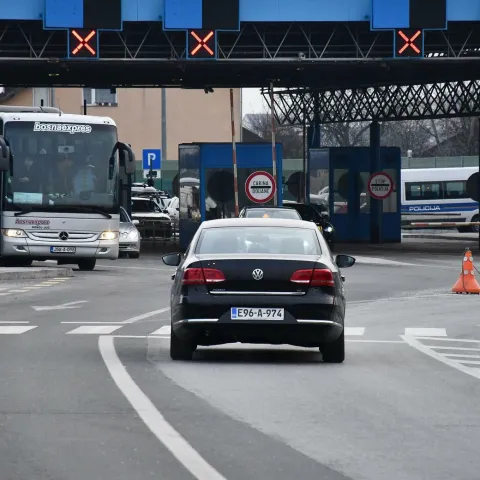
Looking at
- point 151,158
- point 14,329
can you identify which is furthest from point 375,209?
point 14,329

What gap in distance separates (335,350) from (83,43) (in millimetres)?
24807

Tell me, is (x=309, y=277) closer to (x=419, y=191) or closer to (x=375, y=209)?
(x=375, y=209)

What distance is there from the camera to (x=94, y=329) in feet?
63.3

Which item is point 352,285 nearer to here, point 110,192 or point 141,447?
point 110,192

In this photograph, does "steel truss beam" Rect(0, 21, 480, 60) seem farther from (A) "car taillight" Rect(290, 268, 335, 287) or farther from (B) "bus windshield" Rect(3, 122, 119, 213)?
(A) "car taillight" Rect(290, 268, 335, 287)

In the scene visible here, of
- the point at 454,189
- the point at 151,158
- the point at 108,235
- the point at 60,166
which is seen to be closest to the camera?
the point at 60,166

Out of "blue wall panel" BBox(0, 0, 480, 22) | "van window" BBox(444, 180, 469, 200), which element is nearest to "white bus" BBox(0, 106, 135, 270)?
"blue wall panel" BBox(0, 0, 480, 22)

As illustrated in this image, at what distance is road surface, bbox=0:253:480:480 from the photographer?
28.5 feet

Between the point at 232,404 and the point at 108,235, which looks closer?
the point at 232,404

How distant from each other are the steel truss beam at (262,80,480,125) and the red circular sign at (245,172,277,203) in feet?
42.4

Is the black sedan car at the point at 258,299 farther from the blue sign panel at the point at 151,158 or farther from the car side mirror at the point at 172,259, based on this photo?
the blue sign panel at the point at 151,158

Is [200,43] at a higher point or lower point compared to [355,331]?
higher

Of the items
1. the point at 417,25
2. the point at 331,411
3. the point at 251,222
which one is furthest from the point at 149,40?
the point at 331,411

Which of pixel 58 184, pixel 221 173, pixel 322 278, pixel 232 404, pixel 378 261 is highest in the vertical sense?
pixel 221 173
